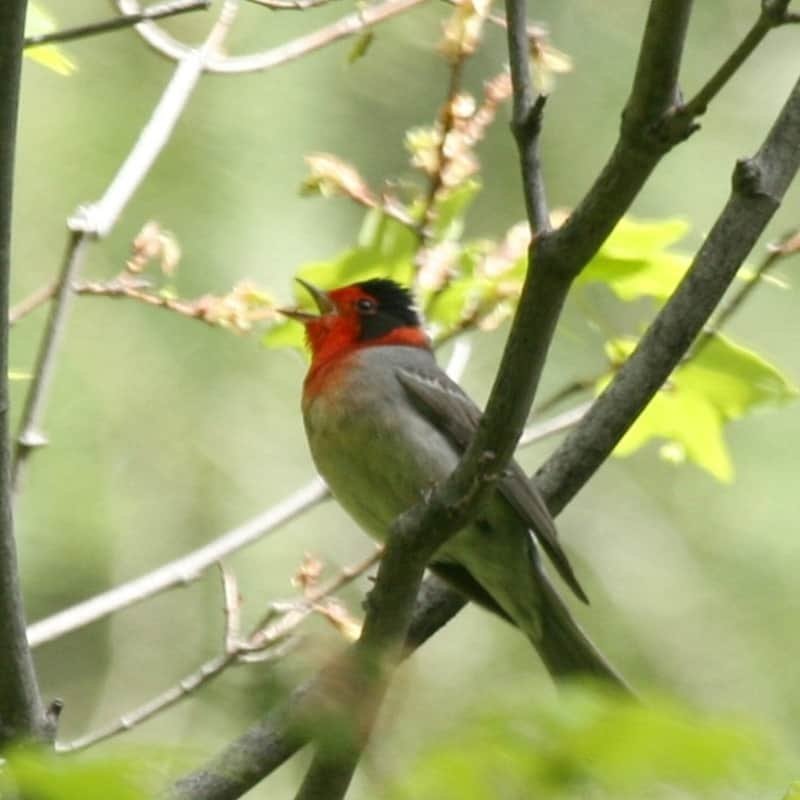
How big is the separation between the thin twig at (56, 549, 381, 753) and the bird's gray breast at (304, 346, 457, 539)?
447 mm

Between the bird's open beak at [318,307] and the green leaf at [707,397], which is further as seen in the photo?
the bird's open beak at [318,307]

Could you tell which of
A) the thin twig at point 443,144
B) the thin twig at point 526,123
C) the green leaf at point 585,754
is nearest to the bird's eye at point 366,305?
the thin twig at point 443,144

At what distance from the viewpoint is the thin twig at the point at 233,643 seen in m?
2.67

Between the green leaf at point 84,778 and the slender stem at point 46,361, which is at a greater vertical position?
the green leaf at point 84,778

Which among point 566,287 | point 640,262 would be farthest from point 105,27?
point 640,262

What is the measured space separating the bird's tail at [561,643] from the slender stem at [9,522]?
146 cm

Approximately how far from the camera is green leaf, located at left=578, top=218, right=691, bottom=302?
302 centimetres

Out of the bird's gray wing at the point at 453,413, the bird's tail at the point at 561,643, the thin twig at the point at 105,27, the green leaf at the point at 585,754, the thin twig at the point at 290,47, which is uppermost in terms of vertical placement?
the green leaf at the point at 585,754

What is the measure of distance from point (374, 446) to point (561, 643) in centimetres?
63

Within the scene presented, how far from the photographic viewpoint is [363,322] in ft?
14.5

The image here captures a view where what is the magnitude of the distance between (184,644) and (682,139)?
3958mm

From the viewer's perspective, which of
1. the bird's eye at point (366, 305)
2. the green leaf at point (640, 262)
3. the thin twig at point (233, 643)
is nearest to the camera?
the thin twig at point (233, 643)

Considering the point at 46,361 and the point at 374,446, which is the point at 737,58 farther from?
the point at 374,446

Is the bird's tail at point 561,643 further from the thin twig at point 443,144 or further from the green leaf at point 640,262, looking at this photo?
the thin twig at point 443,144
